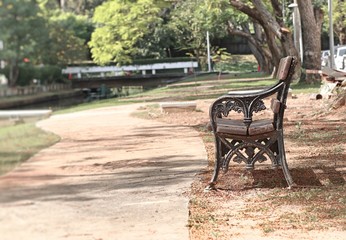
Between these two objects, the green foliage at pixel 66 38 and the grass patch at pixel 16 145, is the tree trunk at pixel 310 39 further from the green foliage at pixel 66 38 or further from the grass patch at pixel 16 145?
the grass patch at pixel 16 145

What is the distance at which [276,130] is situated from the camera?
445cm

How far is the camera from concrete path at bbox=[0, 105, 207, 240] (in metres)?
1.09

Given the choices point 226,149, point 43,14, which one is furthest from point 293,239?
point 43,14

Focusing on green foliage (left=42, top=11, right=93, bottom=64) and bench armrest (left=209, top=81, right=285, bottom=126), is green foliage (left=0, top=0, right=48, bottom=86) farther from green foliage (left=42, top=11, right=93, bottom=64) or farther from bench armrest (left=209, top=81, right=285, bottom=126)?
bench armrest (left=209, top=81, right=285, bottom=126)

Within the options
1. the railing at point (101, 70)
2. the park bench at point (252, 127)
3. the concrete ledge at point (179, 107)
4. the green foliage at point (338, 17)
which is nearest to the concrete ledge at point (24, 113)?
the railing at point (101, 70)

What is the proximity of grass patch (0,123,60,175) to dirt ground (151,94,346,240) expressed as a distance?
234 cm

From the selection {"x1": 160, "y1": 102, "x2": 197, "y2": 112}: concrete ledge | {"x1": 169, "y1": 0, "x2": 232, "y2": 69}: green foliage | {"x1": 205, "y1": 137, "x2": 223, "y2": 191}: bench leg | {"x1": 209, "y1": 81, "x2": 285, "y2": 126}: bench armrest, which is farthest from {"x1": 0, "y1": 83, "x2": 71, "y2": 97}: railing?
{"x1": 169, "y1": 0, "x2": 232, "y2": 69}: green foliage

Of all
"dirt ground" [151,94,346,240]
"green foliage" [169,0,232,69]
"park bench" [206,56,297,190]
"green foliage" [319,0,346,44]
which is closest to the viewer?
"dirt ground" [151,94,346,240]

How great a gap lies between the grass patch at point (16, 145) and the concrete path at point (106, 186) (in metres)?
0.02

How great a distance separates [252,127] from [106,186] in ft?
4.97

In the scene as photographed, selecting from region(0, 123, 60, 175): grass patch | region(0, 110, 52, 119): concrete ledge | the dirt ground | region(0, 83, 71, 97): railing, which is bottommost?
the dirt ground

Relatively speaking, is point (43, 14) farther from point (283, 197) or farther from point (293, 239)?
point (283, 197)

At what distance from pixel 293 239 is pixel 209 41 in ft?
90.4

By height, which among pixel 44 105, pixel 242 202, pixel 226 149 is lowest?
pixel 242 202
